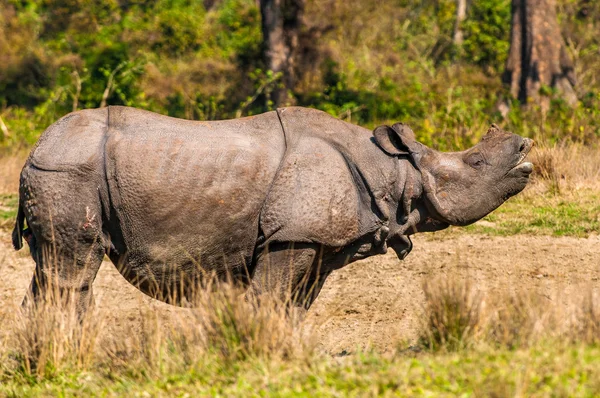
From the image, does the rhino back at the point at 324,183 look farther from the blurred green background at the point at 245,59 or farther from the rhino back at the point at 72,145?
the blurred green background at the point at 245,59

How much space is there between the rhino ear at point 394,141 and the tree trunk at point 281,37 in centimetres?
1251

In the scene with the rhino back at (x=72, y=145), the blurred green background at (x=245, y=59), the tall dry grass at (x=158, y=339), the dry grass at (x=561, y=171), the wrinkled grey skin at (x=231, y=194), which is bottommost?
the blurred green background at (x=245, y=59)

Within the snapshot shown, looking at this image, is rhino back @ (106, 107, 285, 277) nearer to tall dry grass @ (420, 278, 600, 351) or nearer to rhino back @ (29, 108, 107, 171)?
rhino back @ (29, 108, 107, 171)

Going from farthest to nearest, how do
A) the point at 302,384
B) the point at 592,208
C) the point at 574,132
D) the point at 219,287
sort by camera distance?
1. the point at 574,132
2. the point at 592,208
3. the point at 219,287
4. the point at 302,384

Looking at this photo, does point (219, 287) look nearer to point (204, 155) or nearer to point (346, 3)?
point (204, 155)

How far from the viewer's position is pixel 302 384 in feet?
16.4

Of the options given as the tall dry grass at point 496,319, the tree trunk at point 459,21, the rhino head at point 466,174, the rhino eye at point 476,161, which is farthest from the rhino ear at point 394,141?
the tree trunk at point 459,21

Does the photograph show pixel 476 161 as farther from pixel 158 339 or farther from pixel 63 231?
pixel 63 231

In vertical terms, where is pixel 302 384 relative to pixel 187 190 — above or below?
below

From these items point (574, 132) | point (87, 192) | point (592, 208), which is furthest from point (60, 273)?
point (574, 132)

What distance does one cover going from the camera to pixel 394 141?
20.4 ft

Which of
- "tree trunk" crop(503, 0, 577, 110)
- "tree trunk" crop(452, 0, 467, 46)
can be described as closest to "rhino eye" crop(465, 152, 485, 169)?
"tree trunk" crop(503, 0, 577, 110)

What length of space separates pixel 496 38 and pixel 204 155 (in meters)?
17.5

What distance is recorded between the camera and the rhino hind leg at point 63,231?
5816 mm
